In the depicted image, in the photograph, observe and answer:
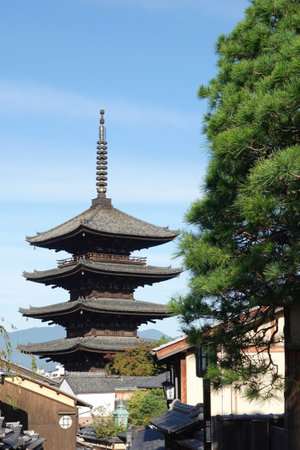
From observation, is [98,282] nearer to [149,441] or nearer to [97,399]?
[97,399]

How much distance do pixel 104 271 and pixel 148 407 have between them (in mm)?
14505

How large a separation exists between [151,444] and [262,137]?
57.4 ft

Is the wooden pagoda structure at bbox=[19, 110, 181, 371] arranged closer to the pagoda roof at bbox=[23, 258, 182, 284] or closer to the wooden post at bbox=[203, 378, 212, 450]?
the pagoda roof at bbox=[23, 258, 182, 284]

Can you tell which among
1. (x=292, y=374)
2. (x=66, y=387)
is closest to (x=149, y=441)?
(x=292, y=374)

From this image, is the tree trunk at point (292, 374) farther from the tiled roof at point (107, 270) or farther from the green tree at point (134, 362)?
the tiled roof at point (107, 270)

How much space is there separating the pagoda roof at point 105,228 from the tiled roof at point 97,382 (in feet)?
31.2

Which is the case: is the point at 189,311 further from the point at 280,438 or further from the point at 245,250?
the point at 280,438

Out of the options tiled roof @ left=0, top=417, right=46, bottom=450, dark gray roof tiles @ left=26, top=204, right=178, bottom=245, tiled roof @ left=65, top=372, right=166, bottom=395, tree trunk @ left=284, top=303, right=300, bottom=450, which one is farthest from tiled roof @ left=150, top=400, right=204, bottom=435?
dark gray roof tiles @ left=26, top=204, right=178, bottom=245

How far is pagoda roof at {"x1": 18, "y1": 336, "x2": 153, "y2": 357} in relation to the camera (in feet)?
159

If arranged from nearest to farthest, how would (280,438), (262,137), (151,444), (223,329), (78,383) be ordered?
1. (262,137)
2. (223,329)
3. (280,438)
4. (151,444)
5. (78,383)

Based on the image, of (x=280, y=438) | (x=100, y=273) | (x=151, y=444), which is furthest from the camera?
(x=100, y=273)

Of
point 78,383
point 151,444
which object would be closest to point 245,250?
point 151,444

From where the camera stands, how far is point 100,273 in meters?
50.1

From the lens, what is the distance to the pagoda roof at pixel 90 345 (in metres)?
48.6
